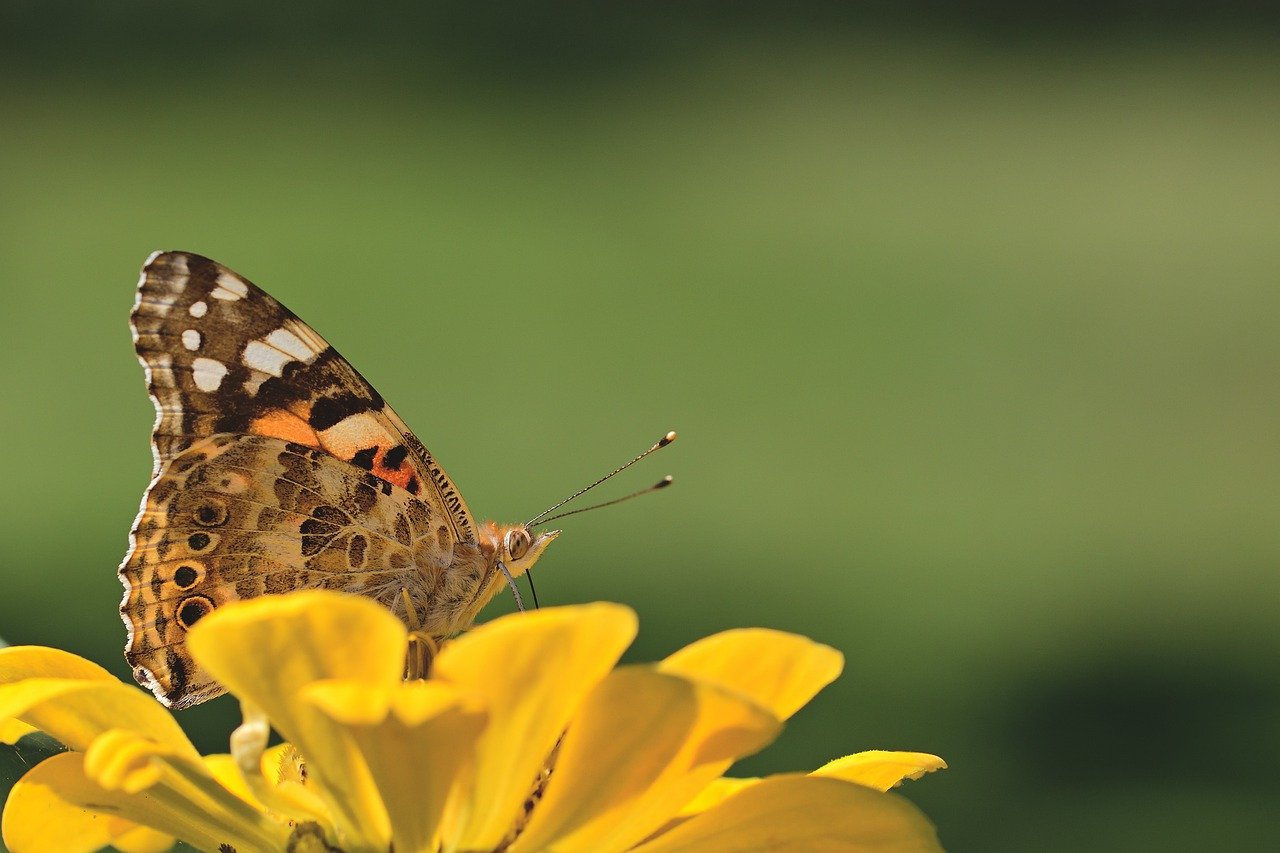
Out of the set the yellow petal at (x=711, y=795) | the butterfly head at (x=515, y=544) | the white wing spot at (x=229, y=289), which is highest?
the white wing spot at (x=229, y=289)

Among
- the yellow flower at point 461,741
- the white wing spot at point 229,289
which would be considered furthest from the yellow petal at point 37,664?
the white wing spot at point 229,289

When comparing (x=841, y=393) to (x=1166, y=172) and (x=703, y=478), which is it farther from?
(x=1166, y=172)

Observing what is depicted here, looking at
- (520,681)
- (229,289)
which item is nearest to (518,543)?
(229,289)

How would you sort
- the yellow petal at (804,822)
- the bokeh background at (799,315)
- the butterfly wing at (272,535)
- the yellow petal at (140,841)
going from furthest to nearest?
the bokeh background at (799,315) < the butterfly wing at (272,535) < the yellow petal at (140,841) < the yellow petal at (804,822)

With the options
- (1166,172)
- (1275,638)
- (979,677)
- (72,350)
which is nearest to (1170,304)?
(1166,172)

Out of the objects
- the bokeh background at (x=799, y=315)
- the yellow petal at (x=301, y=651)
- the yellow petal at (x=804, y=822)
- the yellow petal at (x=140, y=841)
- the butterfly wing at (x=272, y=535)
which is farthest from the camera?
the bokeh background at (x=799, y=315)

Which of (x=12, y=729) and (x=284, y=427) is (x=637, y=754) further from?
(x=284, y=427)

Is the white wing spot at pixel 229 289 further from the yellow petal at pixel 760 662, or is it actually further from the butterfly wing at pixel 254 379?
the yellow petal at pixel 760 662
